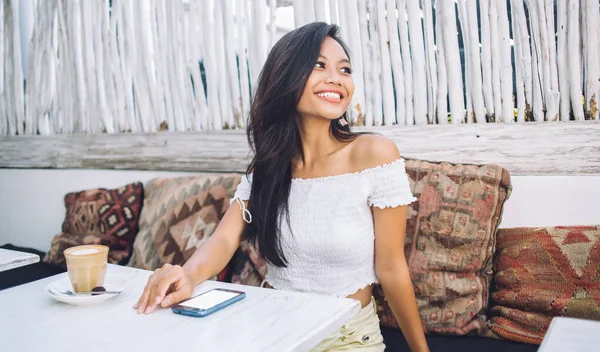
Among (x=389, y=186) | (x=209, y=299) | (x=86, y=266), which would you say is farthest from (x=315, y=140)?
(x=86, y=266)

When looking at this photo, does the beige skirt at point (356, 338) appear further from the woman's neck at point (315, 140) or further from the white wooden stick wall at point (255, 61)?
the white wooden stick wall at point (255, 61)

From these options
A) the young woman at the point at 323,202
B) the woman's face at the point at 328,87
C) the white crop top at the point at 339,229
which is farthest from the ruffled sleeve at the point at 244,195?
the woman's face at the point at 328,87

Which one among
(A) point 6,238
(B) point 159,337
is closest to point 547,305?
(B) point 159,337

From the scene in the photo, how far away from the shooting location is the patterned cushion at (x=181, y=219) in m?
2.56

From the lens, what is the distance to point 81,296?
4.28ft

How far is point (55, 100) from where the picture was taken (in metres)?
3.73

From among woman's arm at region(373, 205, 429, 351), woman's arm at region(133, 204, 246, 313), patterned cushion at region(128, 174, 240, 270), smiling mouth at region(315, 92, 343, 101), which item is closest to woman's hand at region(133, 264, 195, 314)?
woman's arm at region(133, 204, 246, 313)

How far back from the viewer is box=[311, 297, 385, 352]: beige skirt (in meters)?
1.57

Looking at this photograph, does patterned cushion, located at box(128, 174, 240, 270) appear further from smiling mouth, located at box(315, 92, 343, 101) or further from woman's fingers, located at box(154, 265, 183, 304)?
woman's fingers, located at box(154, 265, 183, 304)

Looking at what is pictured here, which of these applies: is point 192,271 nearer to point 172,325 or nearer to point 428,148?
point 172,325

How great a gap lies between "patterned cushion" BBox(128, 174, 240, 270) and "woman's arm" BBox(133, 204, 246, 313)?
2.30ft

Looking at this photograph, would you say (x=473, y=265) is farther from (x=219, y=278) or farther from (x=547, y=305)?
(x=219, y=278)

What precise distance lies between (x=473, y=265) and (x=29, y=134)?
3.46 m

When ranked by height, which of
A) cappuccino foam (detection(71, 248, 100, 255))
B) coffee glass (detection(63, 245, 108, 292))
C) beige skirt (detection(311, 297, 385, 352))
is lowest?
beige skirt (detection(311, 297, 385, 352))
